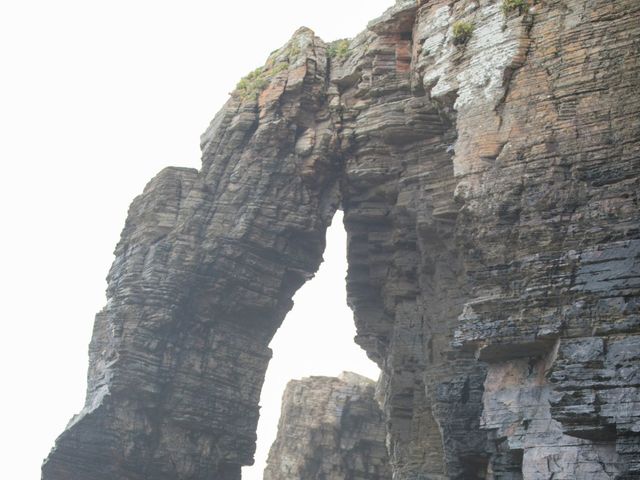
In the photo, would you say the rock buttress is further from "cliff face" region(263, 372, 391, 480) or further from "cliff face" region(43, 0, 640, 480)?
"cliff face" region(263, 372, 391, 480)

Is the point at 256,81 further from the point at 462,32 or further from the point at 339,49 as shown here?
the point at 462,32

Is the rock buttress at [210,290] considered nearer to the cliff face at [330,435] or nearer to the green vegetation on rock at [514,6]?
the green vegetation on rock at [514,6]

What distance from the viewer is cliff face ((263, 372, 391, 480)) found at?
45.8m

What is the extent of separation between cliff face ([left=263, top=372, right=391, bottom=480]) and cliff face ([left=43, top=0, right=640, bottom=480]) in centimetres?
1162

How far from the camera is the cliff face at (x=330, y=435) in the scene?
45.8 meters

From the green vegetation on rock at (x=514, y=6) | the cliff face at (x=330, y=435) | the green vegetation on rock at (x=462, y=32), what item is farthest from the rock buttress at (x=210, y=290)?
the cliff face at (x=330, y=435)

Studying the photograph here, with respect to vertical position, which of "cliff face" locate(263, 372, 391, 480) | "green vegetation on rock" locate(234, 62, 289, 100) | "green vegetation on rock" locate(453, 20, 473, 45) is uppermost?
"green vegetation on rock" locate(234, 62, 289, 100)

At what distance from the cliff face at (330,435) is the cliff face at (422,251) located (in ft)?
38.1

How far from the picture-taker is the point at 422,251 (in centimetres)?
3152

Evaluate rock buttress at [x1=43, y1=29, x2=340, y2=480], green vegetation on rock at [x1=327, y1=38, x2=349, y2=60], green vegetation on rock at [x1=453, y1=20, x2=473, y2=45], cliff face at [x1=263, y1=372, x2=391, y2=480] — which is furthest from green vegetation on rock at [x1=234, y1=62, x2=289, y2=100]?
cliff face at [x1=263, y1=372, x2=391, y2=480]

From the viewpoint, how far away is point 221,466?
33312 millimetres

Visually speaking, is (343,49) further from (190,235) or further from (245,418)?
(245,418)

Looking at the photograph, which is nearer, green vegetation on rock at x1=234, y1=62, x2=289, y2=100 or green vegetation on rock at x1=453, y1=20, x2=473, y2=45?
green vegetation on rock at x1=453, y1=20, x2=473, y2=45

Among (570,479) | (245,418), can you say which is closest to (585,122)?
(570,479)
